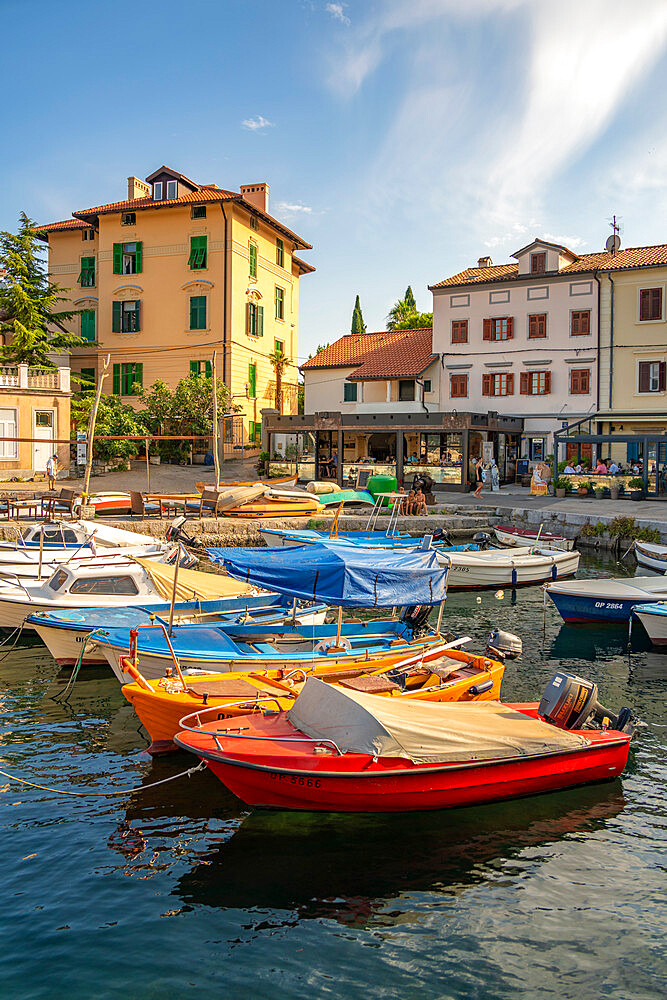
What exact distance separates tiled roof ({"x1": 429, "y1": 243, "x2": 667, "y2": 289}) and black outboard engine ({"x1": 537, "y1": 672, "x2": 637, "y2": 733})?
119 ft

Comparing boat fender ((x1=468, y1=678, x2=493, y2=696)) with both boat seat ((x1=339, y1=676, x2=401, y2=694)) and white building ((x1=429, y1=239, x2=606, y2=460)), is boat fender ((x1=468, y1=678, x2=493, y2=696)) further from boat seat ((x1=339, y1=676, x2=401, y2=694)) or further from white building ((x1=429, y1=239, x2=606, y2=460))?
white building ((x1=429, y1=239, x2=606, y2=460))

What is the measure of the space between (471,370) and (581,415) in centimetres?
733

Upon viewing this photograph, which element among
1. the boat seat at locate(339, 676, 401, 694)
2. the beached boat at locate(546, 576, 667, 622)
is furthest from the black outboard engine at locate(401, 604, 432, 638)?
the beached boat at locate(546, 576, 667, 622)

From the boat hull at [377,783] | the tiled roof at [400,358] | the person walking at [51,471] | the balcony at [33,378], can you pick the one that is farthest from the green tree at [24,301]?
the boat hull at [377,783]

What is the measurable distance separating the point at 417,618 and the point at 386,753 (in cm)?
665

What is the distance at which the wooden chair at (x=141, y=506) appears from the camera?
98.9 feet

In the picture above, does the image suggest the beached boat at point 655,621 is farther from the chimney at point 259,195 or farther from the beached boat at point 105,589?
the chimney at point 259,195

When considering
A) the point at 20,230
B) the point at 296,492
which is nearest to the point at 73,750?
the point at 296,492

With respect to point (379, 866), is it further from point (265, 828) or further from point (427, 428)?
point (427, 428)

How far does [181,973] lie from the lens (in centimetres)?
681

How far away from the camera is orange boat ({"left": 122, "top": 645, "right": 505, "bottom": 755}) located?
10.6 meters

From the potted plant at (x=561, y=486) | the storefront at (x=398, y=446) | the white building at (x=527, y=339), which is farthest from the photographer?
the white building at (x=527, y=339)

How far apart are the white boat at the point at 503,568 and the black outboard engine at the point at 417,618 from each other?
8.03m

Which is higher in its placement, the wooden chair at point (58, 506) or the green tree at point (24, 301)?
the green tree at point (24, 301)
